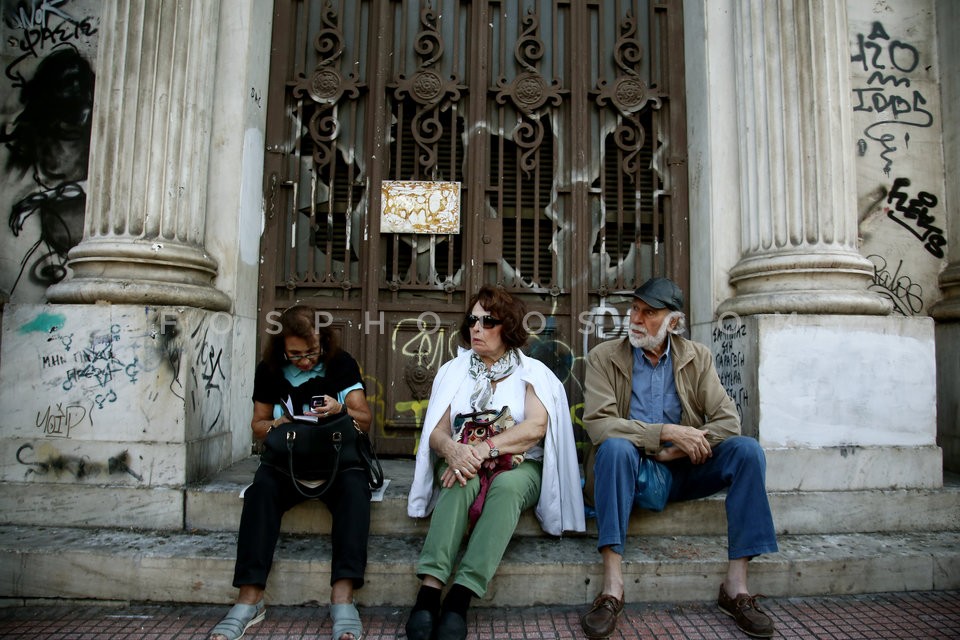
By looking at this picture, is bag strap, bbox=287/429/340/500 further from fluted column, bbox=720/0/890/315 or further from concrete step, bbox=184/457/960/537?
fluted column, bbox=720/0/890/315

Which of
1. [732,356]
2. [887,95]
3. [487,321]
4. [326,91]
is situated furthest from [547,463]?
[887,95]

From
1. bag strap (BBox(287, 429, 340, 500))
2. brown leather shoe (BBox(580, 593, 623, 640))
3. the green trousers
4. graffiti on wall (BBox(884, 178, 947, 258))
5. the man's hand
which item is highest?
graffiti on wall (BBox(884, 178, 947, 258))

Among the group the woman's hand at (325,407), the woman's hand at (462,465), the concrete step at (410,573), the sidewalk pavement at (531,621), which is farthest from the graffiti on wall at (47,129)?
the woman's hand at (462,465)

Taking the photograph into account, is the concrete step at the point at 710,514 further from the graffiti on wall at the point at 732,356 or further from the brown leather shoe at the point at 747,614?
the graffiti on wall at the point at 732,356

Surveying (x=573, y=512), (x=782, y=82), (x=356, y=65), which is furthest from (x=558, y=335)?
(x=356, y=65)

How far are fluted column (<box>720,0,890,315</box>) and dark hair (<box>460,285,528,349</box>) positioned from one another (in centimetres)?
162

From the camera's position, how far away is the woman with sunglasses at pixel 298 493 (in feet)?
9.18

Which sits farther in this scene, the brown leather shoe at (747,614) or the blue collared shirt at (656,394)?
the blue collared shirt at (656,394)

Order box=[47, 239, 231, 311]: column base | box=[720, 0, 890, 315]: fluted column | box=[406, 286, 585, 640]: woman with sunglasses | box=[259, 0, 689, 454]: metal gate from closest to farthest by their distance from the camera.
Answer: box=[406, 286, 585, 640]: woman with sunglasses
box=[47, 239, 231, 311]: column base
box=[720, 0, 890, 315]: fluted column
box=[259, 0, 689, 454]: metal gate

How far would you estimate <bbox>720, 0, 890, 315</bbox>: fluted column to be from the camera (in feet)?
13.0

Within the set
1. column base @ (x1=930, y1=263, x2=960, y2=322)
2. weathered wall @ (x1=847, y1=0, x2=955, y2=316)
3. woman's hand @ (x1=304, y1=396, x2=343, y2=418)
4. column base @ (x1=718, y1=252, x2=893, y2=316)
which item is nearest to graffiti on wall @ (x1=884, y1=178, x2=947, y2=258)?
weathered wall @ (x1=847, y1=0, x2=955, y2=316)

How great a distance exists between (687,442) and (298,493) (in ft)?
6.36

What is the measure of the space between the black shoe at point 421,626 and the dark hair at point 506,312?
144 centimetres

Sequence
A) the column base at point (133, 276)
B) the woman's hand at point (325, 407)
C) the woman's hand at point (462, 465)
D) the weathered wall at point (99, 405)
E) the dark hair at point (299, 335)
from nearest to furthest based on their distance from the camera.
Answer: the woman's hand at point (462, 465), the woman's hand at point (325, 407), the dark hair at point (299, 335), the weathered wall at point (99, 405), the column base at point (133, 276)
